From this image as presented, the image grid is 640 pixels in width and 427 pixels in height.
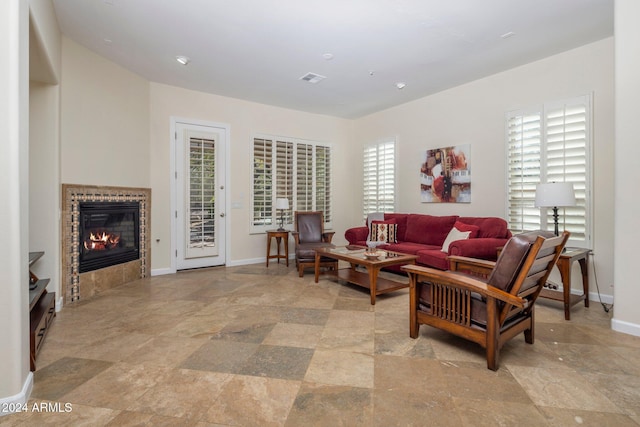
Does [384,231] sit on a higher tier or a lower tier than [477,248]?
higher

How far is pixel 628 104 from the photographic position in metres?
2.71

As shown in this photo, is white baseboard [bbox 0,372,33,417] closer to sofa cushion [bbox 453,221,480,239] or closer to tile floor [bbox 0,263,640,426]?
tile floor [bbox 0,263,640,426]

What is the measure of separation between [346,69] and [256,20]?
1547 mm

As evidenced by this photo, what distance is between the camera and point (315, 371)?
7.00ft

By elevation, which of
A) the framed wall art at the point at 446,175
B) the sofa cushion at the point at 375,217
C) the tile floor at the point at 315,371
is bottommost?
the tile floor at the point at 315,371

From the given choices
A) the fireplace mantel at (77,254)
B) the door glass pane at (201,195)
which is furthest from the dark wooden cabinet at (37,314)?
the door glass pane at (201,195)

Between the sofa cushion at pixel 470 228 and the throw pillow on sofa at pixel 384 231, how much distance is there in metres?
1.06

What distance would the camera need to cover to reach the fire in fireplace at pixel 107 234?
3.92m

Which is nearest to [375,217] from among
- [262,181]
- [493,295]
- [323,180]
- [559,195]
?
[323,180]

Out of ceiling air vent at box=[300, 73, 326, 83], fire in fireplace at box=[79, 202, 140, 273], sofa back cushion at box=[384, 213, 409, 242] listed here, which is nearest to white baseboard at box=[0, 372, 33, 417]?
fire in fireplace at box=[79, 202, 140, 273]

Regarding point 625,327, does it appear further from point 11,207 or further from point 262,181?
point 262,181

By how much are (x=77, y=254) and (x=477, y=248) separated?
4818 mm

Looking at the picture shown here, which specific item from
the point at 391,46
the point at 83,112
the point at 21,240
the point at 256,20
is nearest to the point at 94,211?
the point at 83,112

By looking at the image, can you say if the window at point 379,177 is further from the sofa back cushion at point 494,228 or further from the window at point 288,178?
the sofa back cushion at point 494,228
